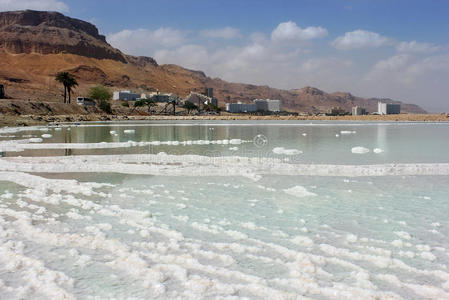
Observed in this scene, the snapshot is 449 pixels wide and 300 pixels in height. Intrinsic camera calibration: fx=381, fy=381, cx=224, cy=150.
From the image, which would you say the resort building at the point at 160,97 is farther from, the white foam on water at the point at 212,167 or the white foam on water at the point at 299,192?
the white foam on water at the point at 299,192

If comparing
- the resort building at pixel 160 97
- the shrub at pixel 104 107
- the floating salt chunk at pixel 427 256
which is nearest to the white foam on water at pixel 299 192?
the floating salt chunk at pixel 427 256

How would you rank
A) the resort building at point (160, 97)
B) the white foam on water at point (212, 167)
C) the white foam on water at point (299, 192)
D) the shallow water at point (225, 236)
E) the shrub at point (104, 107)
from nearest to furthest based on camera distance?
the shallow water at point (225, 236) < the white foam on water at point (299, 192) < the white foam on water at point (212, 167) < the shrub at point (104, 107) < the resort building at point (160, 97)

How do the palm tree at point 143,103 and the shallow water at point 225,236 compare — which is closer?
the shallow water at point 225,236

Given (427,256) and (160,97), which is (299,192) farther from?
(160,97)

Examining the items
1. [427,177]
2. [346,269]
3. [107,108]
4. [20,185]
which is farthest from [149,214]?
[107,108]

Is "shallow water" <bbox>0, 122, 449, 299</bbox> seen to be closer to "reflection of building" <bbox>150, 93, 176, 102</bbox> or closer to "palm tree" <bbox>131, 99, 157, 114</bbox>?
"palm tree" <bbox>131, 99, 157, 114</bbox>

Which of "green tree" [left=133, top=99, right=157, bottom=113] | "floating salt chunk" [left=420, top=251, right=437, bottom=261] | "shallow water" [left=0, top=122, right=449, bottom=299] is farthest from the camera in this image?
"green tree" [left=133, top=99, right=157, bottom=113]

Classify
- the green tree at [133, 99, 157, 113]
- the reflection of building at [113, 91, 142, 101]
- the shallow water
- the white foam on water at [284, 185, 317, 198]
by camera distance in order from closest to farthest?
the shallow water
the white foam on water at [284, 185, 317, 198]
the green tree at [133, 99, 157, 113]
the reflection of building at [113, 91, 142, 101]

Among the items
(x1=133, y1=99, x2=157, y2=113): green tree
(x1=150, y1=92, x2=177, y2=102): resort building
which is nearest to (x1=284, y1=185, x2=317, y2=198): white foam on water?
A: (x1=133, y1=99, x2=157, y2=113): green tree

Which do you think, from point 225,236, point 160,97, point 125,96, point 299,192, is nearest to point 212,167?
point 299,192

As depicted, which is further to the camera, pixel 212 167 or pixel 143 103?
pixel 143 103

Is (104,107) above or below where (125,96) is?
below

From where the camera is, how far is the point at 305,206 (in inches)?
342

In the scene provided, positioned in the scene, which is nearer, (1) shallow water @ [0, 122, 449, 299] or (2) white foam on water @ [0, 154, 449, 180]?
(1) shallow water @ [0, 122, 449, 299]
